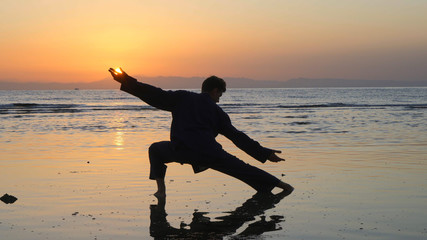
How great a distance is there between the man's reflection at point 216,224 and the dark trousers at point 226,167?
0.61 m

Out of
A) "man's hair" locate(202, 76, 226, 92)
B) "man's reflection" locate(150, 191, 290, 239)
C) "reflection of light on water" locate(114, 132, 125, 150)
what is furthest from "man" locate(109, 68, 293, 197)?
"reflection of light on water" locate(114, 132, 125, 150)

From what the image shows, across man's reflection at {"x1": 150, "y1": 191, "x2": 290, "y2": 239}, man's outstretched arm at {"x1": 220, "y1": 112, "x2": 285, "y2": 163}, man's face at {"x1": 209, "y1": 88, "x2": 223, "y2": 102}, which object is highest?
man's face at {"x1": 209, "y1": 88, "x2": 223, "y2": 102}

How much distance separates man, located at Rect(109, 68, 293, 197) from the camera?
6.12 m

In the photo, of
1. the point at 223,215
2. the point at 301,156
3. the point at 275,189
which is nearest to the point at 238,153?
the point at 301,156

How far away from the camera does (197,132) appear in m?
6.21

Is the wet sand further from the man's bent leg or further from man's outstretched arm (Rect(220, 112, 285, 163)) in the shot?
man's outstretched arm (Rect(220, 112, 285, 163))

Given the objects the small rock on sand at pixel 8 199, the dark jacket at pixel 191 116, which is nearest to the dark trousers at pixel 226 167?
the dark jacket at pixel 191 116

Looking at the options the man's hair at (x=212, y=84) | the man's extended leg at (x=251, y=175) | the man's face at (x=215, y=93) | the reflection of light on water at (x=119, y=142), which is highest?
the man's hair at (x=212, y=84)

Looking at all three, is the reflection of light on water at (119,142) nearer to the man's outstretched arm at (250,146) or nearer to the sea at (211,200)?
the sea at (211,200)

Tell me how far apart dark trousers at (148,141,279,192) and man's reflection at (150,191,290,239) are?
61 centimetres

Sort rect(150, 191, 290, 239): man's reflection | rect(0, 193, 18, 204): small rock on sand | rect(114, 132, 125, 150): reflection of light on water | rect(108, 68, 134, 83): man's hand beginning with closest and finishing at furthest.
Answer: rect(150, 191, 290, 239): man's reflection
rect(0, 193, 18, 204): small rock on sand
rect(108, 68, 134, 83): man's hand
rect(114, 132, 125, 150): reflection of light on water

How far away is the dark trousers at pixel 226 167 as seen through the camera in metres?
6.36

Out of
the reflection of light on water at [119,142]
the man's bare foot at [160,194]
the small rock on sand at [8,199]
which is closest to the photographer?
the small rock on sand at [8,199]

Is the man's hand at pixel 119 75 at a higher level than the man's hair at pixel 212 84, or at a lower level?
higher
